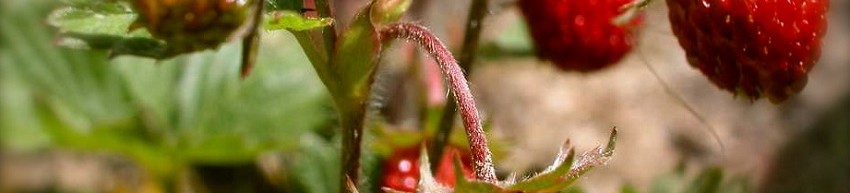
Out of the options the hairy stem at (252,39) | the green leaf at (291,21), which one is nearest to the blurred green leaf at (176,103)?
the green leaf at (291,21)

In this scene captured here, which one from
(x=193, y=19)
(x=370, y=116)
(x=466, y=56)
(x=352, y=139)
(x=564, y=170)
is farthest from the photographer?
(x=370, y=116)

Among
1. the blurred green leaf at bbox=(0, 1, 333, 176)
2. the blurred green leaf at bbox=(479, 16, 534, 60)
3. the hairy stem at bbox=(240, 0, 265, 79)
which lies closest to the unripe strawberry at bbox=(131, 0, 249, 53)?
the hairy stem at bbox=(240, 0, 265, 79)

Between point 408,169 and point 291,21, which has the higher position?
point 291,21

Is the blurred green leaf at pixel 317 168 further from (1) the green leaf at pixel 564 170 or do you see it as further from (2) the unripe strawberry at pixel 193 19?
(2) the unripe strawberry at pixel 193 19

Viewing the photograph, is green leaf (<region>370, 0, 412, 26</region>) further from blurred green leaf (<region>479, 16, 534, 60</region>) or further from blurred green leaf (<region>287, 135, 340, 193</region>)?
blurred green leaf (<region>479, 16, 534, 60</region>)

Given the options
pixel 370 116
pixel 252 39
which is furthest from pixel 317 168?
pixel 252 39

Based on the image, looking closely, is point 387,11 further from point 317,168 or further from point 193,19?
point 317,168

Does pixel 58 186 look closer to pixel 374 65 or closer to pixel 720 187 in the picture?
pixel 720 187
